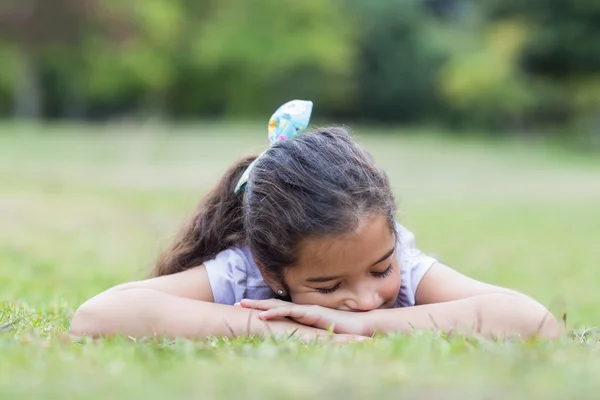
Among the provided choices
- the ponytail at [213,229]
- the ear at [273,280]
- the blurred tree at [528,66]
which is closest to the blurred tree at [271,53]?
the blurred tree at [528,66]

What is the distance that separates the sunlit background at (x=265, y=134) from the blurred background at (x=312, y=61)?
116 mm

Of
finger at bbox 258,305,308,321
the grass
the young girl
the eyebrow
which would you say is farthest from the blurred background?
finger at bbox 258,305,308,321

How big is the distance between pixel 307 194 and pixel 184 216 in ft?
6.76

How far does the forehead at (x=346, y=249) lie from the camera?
359 cm

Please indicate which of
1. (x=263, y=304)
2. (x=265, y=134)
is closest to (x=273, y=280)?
(x=263, y=304)

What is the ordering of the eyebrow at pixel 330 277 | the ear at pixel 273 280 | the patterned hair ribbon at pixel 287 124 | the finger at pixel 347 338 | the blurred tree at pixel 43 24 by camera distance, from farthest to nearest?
the blurred tree at pixel 43 24, the patterned hair ribbon at pixel 287 124, the ear at pixel 273 280, the eyebrow at pixel 330 277, the finger at pixel 347 338

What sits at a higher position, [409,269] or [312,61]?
[409,269]

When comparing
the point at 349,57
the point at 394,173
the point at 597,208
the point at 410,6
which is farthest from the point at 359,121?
the point at 597,208

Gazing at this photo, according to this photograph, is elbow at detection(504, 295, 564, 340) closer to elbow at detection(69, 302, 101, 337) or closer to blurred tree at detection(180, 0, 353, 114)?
elbow at detection(69, 302, 101, 337)

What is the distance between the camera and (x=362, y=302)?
145 inches

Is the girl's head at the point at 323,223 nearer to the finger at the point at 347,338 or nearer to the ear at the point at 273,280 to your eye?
the ear at the point at 273,280

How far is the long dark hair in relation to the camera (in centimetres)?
368

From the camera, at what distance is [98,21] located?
A: 126 ft

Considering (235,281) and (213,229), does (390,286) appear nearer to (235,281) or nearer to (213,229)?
(235,281)
